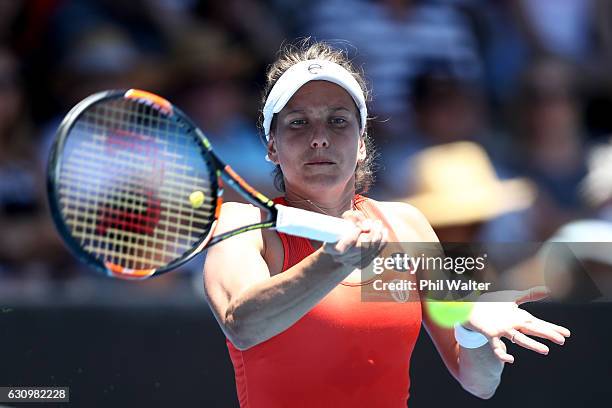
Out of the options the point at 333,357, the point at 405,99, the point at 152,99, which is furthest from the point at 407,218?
the point at 405,99

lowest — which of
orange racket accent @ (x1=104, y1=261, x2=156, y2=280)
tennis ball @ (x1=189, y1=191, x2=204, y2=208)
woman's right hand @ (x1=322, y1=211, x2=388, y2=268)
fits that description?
orange racket accent @ (x1=104, y1=261, x2=156, y2=280)

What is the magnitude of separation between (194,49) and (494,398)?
203 cm

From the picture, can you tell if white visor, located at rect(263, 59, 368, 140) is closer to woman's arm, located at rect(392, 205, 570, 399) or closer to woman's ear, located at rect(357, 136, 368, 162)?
woman's ear, located at rect(357, 136, 368, 162)

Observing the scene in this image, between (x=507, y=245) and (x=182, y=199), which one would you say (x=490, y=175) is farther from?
(x=182, y=199)

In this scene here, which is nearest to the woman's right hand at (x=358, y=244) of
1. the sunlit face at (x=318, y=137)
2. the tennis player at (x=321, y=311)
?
the tennis player at (x=321, y=311)

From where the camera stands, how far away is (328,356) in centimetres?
247

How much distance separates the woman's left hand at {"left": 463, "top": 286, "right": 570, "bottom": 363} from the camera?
7.98 feet

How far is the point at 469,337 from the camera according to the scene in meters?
2.58

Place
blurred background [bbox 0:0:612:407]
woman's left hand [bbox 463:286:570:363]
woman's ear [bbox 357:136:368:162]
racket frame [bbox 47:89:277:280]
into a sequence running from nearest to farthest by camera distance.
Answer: racket frame [bbox 47:89:277:280] < woman's left hand [bbox 463:286:570:363] < woman's ear [bbox 357:136:368:162] < blurred background [bbox 0:0:612:407]

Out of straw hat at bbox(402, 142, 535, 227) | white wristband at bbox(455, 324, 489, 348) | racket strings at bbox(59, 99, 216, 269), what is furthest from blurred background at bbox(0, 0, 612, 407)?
white wristband at bbox(455, 324, 489, 348)

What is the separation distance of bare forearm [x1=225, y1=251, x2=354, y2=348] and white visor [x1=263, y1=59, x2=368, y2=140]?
1.62 feet

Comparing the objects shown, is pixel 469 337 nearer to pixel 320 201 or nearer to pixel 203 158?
pixel 320 201

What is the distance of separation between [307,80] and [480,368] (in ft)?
2.66

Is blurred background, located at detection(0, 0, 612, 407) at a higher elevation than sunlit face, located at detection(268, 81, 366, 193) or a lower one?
higher
